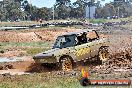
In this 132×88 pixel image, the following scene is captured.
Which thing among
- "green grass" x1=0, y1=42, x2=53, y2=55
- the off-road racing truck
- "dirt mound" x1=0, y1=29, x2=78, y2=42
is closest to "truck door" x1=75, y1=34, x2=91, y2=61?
the off-road racing truck

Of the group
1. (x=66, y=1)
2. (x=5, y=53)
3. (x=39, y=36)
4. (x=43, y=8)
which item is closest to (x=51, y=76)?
(x=5, y=53)

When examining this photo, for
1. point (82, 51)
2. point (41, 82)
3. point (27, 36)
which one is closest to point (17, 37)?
point (27, 36)

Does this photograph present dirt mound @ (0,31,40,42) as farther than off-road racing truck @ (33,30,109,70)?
Yes

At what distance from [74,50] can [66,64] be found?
0.76 m

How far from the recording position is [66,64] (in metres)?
16.1

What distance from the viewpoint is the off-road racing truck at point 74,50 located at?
15836 mm

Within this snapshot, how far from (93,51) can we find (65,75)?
3.48 metres

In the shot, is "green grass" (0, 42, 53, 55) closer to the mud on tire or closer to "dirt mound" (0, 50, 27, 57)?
"dirt mound" (0, 50, 27, 57)

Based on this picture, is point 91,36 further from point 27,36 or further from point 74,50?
point 27,36

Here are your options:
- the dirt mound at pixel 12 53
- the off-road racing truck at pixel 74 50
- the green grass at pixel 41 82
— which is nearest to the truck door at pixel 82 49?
the off-road racing truck at pixel 74 50

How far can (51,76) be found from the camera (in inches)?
551

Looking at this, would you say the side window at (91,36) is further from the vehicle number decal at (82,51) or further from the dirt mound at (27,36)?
the dirt mound at (27,36)

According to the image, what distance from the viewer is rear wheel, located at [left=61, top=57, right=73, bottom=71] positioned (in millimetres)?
15838

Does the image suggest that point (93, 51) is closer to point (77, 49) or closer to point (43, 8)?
point (77, 49)
